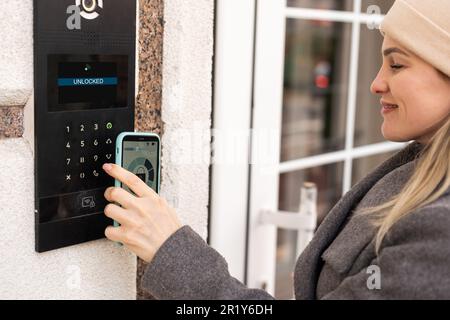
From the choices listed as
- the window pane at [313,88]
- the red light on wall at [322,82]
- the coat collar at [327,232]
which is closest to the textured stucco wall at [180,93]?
the coat collar at [327,232]

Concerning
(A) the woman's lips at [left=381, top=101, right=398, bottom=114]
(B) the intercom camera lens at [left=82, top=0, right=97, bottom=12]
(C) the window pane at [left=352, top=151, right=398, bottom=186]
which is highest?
(B) the intercom camera lens at [left=82, top=0, right=97, bottom=12]

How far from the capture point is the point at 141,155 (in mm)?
1019

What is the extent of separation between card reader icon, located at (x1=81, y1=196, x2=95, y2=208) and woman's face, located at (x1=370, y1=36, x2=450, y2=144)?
1.61 ft

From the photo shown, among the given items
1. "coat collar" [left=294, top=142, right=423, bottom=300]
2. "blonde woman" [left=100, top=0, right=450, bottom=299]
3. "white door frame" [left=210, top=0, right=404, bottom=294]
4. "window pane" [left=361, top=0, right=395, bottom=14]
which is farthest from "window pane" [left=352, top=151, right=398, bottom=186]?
"blonde woman" [left=100, top=0, right=450, bottom=299]

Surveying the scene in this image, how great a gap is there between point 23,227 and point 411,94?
0.62 metres

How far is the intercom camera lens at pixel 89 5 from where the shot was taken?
0.95 m

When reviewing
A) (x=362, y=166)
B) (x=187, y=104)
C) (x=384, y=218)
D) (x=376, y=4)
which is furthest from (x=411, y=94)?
(x=362, y=166)

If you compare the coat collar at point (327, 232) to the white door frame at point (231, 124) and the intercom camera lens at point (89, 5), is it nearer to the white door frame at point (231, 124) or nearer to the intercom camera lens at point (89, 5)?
the white door frame at point (231, 124)

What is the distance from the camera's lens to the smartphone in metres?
0.99

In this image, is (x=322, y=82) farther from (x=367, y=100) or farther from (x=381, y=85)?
(x=381, y=85)

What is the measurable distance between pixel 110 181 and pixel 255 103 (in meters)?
0.51

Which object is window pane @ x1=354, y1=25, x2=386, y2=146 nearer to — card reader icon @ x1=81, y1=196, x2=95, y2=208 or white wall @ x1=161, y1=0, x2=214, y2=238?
white wall @ x1=161, y1=0, x2=214, y2=238

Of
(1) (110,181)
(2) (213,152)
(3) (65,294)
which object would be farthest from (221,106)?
(3) (65,294)
